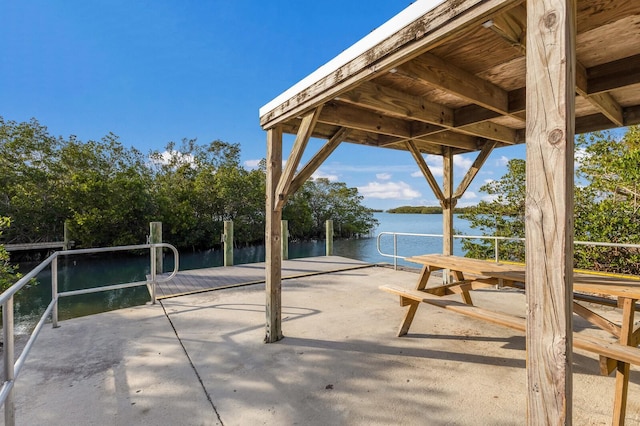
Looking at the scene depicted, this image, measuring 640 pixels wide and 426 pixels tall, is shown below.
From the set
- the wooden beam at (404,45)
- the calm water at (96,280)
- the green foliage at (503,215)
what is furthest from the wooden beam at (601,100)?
the green foliage at (503,215)

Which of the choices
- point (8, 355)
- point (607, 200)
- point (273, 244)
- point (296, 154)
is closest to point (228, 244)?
point (273, 244)

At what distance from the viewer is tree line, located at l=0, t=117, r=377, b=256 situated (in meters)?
10.4

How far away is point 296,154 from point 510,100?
2083mm

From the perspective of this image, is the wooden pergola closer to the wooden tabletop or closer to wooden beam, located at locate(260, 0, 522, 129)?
wooden beam, located at locate(260, 0, 522, 129)

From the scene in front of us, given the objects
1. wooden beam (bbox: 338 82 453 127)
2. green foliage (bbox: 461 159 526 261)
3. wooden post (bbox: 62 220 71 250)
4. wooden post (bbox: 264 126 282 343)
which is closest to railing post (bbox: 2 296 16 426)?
wooden post (bbox: 264 126 282 343)

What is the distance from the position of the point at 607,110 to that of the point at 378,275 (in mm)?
3752

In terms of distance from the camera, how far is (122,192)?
1159 centimetres

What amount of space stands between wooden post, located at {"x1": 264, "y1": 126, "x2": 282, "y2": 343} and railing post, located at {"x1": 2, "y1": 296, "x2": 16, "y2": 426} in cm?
163

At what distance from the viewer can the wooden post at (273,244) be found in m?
2.67

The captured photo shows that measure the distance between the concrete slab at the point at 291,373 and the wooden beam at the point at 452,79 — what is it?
2048 mm

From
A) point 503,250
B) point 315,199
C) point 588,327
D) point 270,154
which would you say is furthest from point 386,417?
point 315,199

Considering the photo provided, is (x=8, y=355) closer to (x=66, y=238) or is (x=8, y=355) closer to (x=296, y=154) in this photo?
(x=296, y=154)

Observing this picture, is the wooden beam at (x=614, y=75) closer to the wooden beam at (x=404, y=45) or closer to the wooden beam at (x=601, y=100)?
the wooden beam at (x=601, y=100)

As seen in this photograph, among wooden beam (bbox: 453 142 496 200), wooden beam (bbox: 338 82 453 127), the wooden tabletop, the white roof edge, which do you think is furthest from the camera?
wooden beam (bbox: 453 142 496 200)
